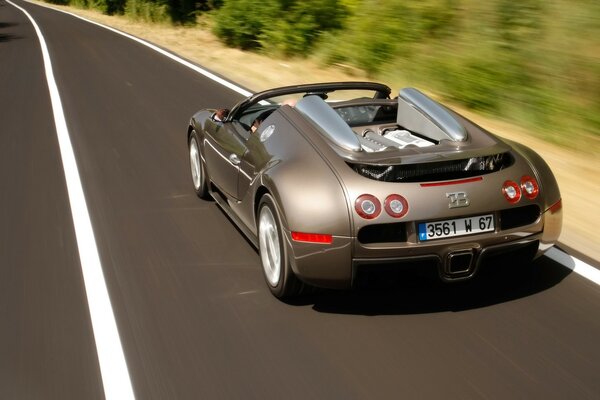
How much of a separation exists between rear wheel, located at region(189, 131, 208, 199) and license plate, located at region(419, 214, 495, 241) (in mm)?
3031

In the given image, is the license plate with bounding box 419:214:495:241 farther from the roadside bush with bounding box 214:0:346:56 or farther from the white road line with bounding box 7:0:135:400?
the roadside bush with bounding box 214:0:346:56

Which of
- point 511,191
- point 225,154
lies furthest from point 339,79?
point 511,191

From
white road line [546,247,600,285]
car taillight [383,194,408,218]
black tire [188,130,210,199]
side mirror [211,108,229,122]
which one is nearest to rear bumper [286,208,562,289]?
car taillight [383,194,408,218]

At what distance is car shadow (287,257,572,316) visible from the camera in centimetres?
443

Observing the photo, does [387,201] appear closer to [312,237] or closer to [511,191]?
[312,237]

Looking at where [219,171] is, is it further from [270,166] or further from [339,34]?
[339,34]

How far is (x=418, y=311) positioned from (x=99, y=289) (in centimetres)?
218

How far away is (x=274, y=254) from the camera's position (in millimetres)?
4660

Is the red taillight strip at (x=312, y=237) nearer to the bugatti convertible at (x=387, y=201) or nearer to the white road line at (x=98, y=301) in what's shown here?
the bugatti convertible at (x=387, y=201)

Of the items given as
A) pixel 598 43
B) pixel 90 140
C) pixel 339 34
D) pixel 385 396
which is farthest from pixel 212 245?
pixel 339 34

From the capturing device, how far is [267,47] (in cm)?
1748

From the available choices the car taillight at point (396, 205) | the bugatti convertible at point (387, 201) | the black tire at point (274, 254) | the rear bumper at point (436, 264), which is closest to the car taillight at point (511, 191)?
the bugatti convertible at point (387, 201)

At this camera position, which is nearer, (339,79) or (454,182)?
(454,182)

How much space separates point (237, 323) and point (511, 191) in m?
1.80
